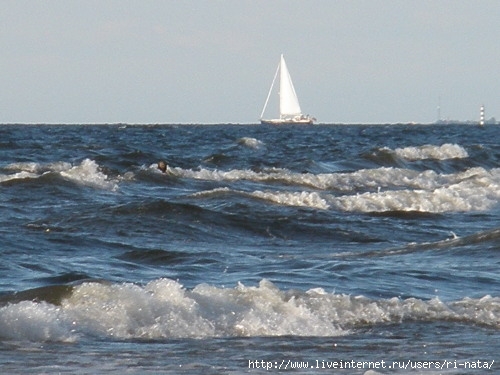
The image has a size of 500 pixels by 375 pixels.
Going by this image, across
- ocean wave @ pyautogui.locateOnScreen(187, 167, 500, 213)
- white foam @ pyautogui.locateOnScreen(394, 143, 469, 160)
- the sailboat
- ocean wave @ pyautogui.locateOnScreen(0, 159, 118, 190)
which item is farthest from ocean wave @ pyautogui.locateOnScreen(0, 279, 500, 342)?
the sailboat

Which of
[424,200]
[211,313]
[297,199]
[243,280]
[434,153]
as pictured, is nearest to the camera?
[211,313]

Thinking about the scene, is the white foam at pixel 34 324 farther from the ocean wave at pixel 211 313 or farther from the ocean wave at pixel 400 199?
the ocean wave at pixel 400 199

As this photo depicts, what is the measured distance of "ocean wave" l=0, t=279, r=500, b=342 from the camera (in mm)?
8898

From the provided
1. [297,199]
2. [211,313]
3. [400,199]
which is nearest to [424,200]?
[400,199]

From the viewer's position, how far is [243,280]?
11.5 metres

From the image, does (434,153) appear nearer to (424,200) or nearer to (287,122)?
(424,200)

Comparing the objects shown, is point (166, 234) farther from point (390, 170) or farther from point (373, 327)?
point (390, 170)

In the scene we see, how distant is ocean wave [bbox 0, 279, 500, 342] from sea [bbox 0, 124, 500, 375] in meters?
0.02

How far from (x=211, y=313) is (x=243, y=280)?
6.81 ft

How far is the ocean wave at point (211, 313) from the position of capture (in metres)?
8.90

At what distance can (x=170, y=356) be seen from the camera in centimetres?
806

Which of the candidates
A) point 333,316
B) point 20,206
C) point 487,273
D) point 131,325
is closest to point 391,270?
point 487,273

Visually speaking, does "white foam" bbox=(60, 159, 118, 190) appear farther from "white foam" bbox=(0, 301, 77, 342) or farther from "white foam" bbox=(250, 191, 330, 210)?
"white foam" bbox=(0, 301, 77, 342)

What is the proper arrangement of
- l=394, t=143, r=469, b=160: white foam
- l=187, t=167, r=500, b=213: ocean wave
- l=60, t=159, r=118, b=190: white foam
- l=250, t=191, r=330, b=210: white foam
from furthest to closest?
Result: 1. l=394, t=143, r=469, b=160: white foam
2. l=60, t=159, r=118, b=190: white foam
3. l=187, t=167, r=500, b=213: ocean wave
4. l=250, t=191, r=330, b=210: white foam
